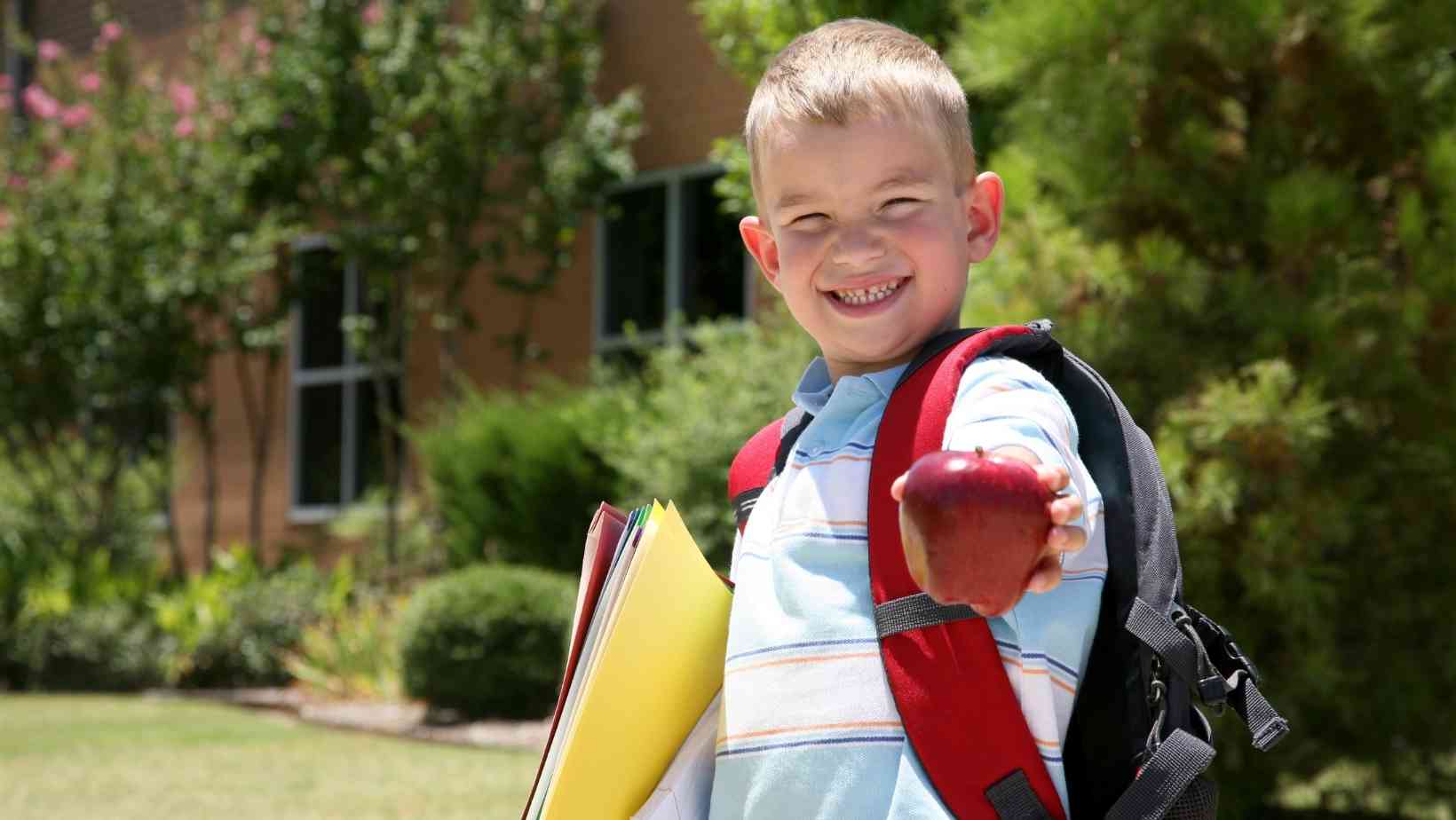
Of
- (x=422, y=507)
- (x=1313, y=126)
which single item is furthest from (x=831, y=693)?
(x=422, y=507)

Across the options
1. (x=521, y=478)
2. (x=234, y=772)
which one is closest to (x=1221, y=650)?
(x=234, y=772)

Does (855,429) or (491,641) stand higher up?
(855,429)

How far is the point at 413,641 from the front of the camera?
30.5 feet

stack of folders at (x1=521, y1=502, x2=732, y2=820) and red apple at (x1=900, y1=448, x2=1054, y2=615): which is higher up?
red apple at (x1=900, y1=448, x2=1054, y2=615)

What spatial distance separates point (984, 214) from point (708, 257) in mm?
9983

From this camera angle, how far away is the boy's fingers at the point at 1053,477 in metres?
1.48

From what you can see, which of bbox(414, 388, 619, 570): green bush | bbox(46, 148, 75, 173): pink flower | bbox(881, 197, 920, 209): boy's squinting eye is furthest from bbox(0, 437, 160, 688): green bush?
bbox(881, 197, 920, 209): boy's squinting eye

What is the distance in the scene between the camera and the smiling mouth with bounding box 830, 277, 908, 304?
187 cm

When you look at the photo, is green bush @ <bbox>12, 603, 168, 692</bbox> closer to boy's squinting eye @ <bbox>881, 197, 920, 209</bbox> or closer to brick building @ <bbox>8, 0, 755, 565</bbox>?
brick building @ <bbox>8, 0, 755, 565</bbox>

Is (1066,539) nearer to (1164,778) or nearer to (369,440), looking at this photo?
(1164,778)

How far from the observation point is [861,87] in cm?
180

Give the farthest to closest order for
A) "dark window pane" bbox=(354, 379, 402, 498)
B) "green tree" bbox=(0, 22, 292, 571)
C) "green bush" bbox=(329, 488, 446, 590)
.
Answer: "dark window pane" bbox=(354, 379, 402, 498), "green tree" bbox=(0, 22, 292, 571), "green bush" bbox=(329, 488, 446, 590)

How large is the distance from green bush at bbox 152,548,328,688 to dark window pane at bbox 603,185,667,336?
3115mm

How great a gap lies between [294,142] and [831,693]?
11.7 metres
